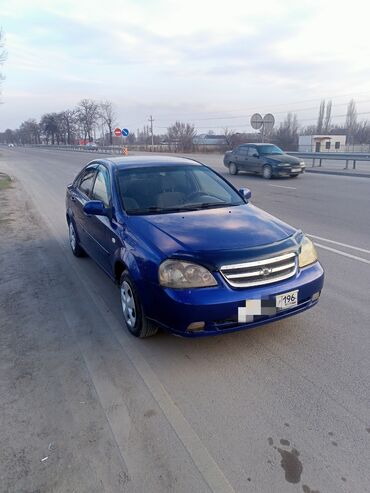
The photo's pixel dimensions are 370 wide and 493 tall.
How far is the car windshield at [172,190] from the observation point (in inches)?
157

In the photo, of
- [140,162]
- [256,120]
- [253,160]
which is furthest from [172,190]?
[256,120]

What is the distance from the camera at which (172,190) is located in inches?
169

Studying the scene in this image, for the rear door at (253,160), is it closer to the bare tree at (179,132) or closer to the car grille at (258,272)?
the car grille at (258,272)

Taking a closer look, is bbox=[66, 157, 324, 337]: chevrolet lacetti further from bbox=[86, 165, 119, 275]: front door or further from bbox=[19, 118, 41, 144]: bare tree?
bbox=[19, 118, 41, 144]: bare tree

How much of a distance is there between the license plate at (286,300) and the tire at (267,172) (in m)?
14.4

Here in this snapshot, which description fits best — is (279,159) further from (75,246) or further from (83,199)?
(83,199)

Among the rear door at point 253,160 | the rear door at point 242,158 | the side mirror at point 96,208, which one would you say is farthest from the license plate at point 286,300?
the rear door at point 242,158

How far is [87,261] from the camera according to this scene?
5809 mm

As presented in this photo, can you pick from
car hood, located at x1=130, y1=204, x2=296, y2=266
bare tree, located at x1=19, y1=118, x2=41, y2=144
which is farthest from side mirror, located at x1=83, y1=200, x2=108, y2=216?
bare tree, located at x1=19, y1=118, x2=41, y2=144

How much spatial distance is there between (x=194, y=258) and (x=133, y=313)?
94cm

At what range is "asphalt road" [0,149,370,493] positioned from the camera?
212cm

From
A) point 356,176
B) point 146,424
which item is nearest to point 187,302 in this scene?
point 146,424

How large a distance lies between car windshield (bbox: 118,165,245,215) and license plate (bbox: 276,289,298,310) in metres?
1.41

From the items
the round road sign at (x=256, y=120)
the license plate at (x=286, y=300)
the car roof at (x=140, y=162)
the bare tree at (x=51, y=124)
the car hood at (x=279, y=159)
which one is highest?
the bare tree at (x=51, y=124)
